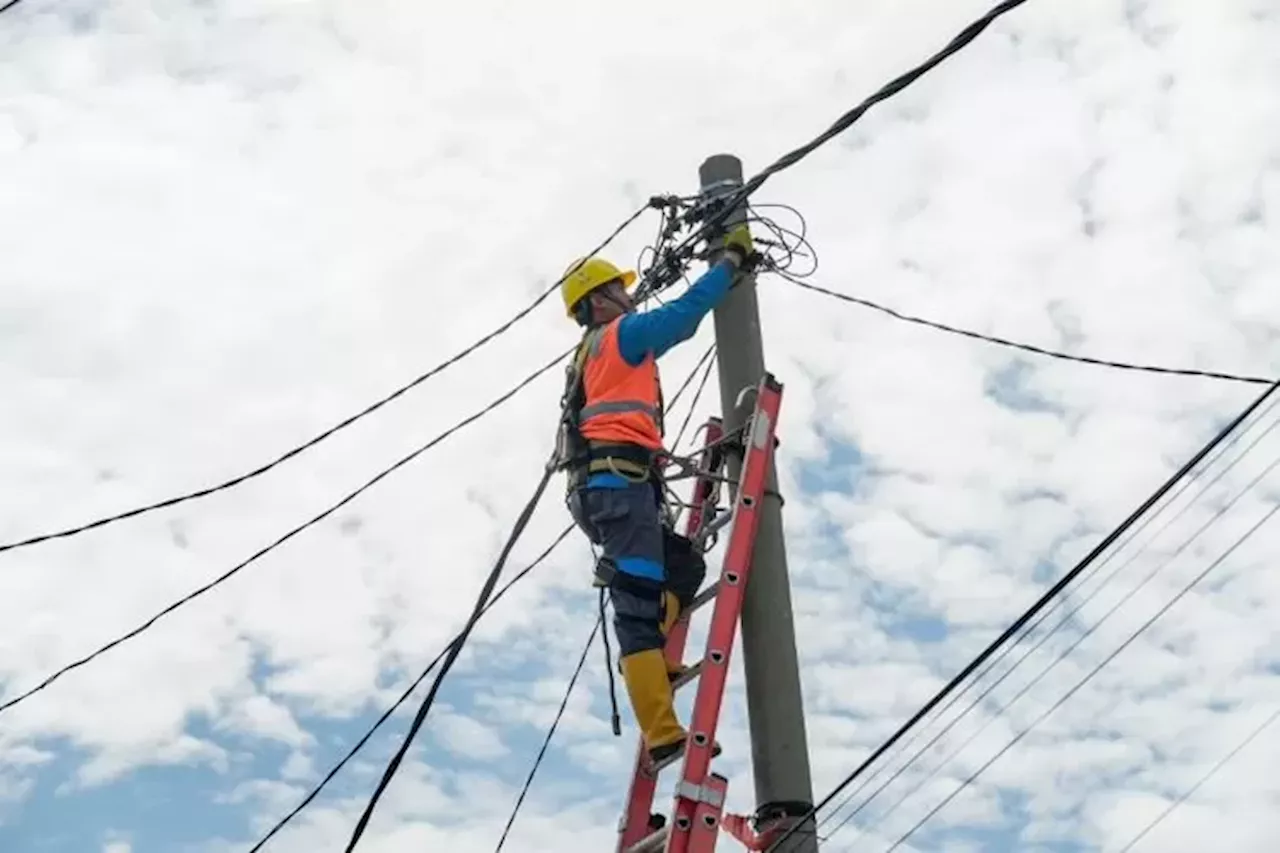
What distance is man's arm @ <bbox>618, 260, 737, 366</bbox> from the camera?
5.98 meters

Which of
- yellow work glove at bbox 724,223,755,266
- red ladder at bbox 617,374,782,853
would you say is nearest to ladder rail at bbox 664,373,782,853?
red ladder at bbox 617,374,782,853

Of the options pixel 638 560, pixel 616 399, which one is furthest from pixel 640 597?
pixel 616 399

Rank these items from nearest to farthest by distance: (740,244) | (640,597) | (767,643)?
(767,643) < (640,597) < (740,244)

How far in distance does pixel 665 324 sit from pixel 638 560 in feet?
3.03

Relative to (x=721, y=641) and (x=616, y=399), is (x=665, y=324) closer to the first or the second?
(x=616, y=399)

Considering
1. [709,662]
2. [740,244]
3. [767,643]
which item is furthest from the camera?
[740,244]

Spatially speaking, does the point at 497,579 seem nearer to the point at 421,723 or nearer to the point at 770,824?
the point at 421,723

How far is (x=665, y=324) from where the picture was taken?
5.97 metres

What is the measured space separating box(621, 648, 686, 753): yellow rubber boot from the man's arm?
1.21 meters

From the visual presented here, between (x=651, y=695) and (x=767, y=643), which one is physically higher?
(x=767, y=643)

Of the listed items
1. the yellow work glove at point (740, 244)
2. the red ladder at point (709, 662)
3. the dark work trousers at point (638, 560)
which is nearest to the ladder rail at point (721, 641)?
the red ladder at point (709, 662)

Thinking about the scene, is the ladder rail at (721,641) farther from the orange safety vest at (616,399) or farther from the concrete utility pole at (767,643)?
the orange safety vest at (616,399)

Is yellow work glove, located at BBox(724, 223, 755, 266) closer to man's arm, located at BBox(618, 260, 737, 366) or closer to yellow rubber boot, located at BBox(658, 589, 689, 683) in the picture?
man's arm, located at BBox(618, 260, 737, 366)

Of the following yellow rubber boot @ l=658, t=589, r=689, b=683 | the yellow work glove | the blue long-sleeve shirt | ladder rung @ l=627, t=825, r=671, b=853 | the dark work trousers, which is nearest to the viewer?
ladder rung @ l=627, t=825, r=671, b=853
